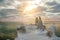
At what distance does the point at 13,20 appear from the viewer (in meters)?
2.78

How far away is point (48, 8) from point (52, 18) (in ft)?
0.63

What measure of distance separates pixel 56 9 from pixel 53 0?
0.57 feet

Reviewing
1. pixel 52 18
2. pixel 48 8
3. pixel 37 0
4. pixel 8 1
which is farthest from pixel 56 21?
pixel 8 1

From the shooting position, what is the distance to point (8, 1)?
9.27 ft

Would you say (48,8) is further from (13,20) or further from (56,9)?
(13,20)

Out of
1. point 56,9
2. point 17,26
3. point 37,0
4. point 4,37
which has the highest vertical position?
point 37,0

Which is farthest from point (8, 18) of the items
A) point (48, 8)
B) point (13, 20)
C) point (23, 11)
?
point (48, 8)

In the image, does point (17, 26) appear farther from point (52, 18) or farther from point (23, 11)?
point (52, 18)

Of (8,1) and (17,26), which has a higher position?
(8,1)

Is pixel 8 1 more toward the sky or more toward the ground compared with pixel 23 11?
more toward the sky

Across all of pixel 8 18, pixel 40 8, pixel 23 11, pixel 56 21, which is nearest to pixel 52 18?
pixel 56 21

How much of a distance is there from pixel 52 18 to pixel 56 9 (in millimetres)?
177

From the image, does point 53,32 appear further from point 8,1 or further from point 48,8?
point 8,1

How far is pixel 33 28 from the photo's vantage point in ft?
9.00
